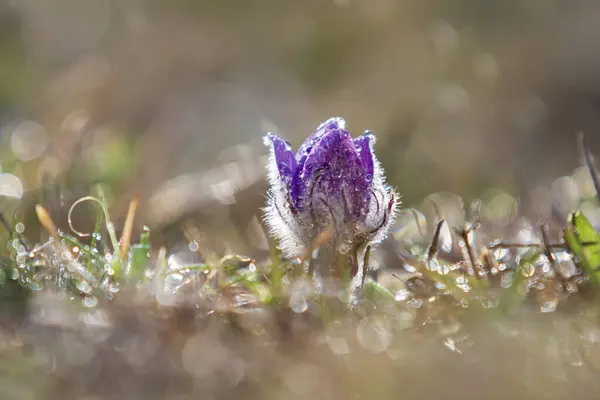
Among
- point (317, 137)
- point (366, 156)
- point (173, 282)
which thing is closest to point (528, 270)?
point (366, 156)

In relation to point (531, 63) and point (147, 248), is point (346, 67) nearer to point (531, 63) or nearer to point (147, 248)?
point (531, 63)

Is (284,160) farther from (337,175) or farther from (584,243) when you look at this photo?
(584,243)

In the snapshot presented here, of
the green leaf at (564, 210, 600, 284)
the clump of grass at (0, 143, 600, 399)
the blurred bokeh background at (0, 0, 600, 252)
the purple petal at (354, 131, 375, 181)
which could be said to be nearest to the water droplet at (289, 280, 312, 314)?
the clump of grass at (0, 143, 600, 399)

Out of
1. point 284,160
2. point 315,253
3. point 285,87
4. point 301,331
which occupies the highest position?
point 285,87

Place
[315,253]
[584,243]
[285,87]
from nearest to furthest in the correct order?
[584,243]
[315,253]
[285,87]

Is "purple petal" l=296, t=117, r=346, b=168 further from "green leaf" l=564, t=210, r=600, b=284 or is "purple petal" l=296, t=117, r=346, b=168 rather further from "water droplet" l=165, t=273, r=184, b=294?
"green leaf" l=564, t=210, r=600, b=284

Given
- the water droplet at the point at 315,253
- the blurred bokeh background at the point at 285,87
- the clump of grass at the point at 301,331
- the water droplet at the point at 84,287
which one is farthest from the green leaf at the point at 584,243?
the blurred bokeh background at the point at 285,87
